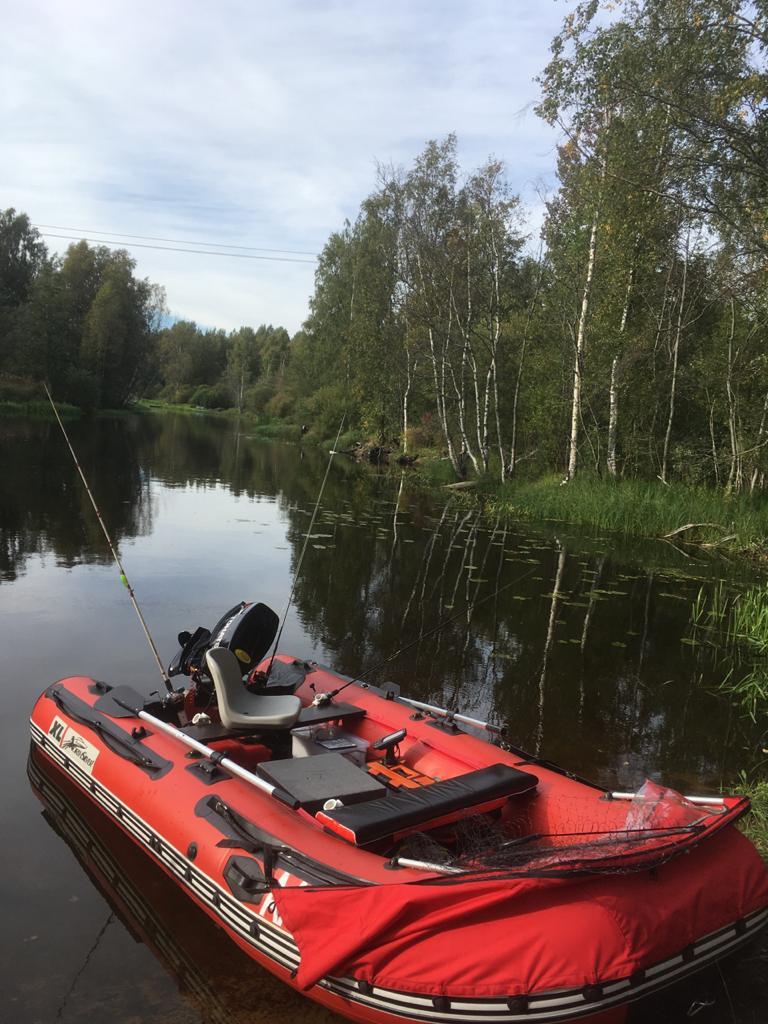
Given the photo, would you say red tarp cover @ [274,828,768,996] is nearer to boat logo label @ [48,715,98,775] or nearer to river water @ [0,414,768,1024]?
river water @ [0,414,768,1024]

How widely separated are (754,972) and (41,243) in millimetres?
55379

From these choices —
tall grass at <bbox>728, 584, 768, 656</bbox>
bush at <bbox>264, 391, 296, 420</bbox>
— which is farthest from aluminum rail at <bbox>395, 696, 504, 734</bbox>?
bush at <bbox>264, 391, 296, 420</bbox>

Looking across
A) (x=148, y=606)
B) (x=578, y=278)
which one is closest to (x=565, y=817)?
(x=148, y=606)

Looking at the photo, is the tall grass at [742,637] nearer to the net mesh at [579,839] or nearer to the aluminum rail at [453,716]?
the aluminum rail at [453,716]

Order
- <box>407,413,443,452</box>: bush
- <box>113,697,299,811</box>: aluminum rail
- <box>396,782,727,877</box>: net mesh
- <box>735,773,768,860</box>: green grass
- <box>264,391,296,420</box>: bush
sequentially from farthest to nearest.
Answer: <box>264,391,296,420</box>: bush → <box>407,413,443,452</box>: bush → <box>735,773,768,860</box>: green grass → <box>113,697,299,811</box>: aluminum rail → <box>396,782,727,877</box>: net mesh

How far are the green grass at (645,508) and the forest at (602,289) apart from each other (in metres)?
0.89

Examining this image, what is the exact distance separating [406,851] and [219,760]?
3.32 ft

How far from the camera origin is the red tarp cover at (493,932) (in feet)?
8.25

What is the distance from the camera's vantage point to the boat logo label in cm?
432

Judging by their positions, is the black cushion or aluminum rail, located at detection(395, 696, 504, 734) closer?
the black cushion

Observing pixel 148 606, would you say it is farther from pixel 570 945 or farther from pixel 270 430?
pixel 270 430

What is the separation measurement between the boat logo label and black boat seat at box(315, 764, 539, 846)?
1633 mm

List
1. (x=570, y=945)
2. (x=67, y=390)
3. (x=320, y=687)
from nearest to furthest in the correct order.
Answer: (x=570, y=945) → (x=320, y=687) → (x=67, y=390)

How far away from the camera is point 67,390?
4253 centimetres
